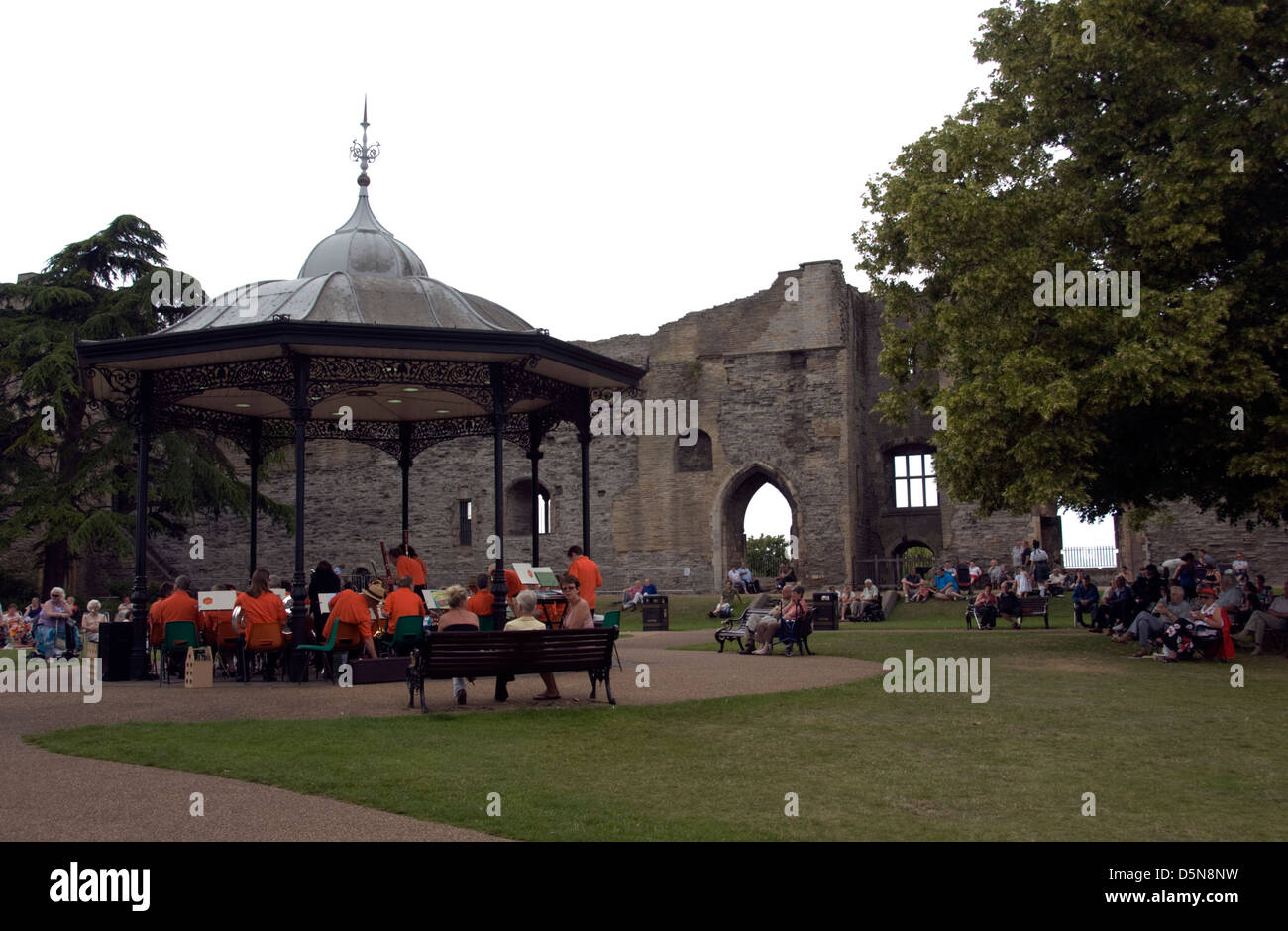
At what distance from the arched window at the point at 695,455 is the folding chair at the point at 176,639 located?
2634 cm

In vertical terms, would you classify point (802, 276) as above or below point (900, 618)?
above

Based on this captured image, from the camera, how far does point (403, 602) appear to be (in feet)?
44.0

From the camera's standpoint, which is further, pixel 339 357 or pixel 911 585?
pixel 911 585

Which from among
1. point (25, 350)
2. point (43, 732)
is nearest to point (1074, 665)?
point (43, 732)

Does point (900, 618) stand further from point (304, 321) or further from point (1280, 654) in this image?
point (304, 321)

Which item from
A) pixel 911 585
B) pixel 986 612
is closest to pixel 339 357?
pixel 986 612

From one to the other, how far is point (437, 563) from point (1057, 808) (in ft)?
118

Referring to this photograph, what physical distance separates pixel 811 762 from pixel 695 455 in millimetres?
31438

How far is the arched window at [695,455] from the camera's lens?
39.2m

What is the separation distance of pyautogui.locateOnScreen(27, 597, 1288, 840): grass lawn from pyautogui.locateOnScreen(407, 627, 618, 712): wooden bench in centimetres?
43

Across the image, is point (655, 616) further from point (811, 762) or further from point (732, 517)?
point (811, 762)

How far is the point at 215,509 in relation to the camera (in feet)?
108

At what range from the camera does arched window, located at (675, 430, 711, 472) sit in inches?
1542

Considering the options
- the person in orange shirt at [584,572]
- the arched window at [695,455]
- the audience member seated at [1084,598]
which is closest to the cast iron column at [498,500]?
the person in orange shirt at [584,572]
